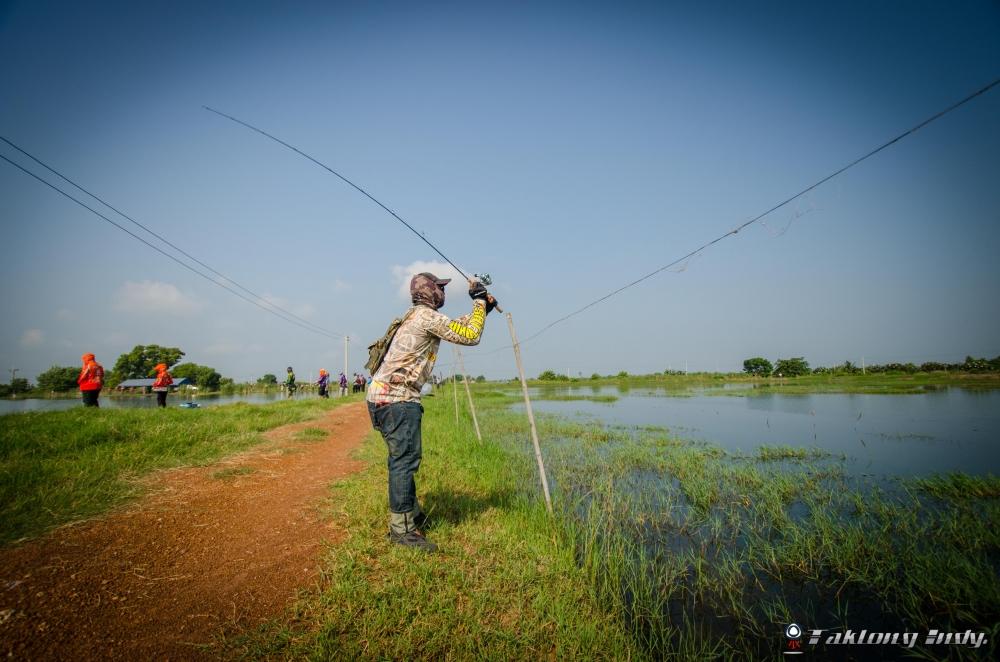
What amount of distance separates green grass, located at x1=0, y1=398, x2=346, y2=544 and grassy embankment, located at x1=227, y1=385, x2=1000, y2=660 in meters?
2.72

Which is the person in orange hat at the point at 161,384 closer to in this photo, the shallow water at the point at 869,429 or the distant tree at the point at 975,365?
the shallow water at the point at 869,429

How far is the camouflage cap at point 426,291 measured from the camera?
3719mm

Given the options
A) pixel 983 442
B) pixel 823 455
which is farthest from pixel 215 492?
pixel 983 442

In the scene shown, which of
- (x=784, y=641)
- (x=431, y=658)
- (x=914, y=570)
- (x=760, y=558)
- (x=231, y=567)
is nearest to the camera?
(x=431, y=658)

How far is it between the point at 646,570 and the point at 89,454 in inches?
318

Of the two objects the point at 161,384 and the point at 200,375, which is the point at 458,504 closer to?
the point at 161,384

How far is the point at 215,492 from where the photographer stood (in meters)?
4.88

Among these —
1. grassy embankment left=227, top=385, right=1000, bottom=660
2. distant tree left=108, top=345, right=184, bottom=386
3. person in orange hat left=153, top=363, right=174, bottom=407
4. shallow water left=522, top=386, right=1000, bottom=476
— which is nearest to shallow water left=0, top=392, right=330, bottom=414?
person in orange hat left=153, top=363, right=174, bottom=407

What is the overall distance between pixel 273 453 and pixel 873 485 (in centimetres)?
1086

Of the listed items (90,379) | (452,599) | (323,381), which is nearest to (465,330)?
(452,599)

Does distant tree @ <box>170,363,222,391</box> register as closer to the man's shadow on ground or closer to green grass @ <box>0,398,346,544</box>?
green grass @ <box>0,398,346,544</box>

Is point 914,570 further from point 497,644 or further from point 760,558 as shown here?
point 497,644

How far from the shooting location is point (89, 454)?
5.68m

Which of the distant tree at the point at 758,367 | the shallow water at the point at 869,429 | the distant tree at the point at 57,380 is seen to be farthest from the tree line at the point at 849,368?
the distant tree at the point at 57,380
